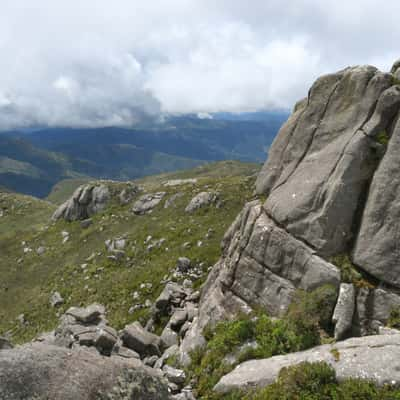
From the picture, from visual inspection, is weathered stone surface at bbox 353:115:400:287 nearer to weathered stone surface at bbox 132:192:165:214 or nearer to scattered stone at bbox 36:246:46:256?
weathered stone surface at bbox 132:192:165:214

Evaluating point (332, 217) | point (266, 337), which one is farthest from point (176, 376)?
point (332, 217)

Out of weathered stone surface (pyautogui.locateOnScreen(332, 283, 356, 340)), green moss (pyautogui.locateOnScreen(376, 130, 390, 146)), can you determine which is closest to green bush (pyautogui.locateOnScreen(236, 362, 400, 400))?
weathered stone surface (pyautogui.locateOnScreen(332, 283, 356, 340))

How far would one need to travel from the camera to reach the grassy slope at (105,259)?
38.6 metres

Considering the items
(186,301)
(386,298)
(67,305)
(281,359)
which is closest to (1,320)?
(67,305)

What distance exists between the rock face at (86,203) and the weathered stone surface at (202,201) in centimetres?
2796

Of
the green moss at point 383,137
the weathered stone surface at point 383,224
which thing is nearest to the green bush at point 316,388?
the weathered stone surface at point 383,224

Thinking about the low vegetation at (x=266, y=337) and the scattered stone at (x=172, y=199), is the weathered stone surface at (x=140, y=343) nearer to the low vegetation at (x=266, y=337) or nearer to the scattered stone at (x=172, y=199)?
the low vegetation at (x=266, y=337)

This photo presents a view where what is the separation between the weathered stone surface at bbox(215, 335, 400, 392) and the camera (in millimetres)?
11898

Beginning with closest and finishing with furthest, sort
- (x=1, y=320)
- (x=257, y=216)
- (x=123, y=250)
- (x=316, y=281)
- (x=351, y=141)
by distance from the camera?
1. (x=316, y=281)
2. (x=351, y=141)
3. (x=257, y=216)
4. (x=1, y=320)
5. (x=123, y=250)

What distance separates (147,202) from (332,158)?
54586 mm

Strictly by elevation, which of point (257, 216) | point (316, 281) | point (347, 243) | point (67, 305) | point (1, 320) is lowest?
point (1, 320)

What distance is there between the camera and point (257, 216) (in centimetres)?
2186

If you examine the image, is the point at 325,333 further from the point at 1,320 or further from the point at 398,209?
the point at 1,320

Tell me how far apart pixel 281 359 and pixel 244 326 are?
9.43ft
